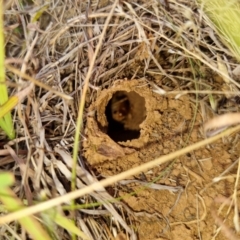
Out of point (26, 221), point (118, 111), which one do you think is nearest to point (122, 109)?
point (118, 111)

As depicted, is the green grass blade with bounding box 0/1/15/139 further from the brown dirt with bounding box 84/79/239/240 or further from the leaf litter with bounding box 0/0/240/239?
the brown dirt with bounding box 84/79/239/240

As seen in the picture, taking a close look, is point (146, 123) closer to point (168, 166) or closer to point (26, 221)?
point (168, 166)

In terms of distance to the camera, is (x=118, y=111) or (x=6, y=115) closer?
(x=6, y=115)

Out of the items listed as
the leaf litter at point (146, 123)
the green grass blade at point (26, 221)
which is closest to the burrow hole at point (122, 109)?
the leaf litter at point (146, 123)

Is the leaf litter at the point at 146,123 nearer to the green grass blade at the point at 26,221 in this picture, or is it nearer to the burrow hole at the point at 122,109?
the green grass blade at the point at 26,221

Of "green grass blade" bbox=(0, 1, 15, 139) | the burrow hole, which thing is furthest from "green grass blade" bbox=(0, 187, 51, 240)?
the burrow hole

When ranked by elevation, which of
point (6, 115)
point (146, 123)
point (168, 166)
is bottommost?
point (168, 166)
